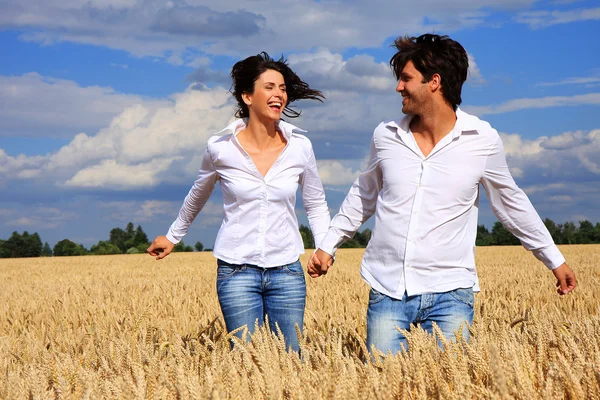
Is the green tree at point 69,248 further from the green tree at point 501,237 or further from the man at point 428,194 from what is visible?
the man at point 428,194

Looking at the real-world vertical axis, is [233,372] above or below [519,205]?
below

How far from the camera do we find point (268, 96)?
3951 mm

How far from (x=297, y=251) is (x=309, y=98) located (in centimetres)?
116

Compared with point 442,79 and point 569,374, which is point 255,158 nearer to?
point 442,79

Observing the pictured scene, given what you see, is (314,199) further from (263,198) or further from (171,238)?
(171,238)

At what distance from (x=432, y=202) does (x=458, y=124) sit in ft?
1.41

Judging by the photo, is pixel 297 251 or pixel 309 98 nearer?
pixel 297 251

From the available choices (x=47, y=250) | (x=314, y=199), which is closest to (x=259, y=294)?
(x=314, y=199)

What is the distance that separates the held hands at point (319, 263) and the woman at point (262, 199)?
0.18m

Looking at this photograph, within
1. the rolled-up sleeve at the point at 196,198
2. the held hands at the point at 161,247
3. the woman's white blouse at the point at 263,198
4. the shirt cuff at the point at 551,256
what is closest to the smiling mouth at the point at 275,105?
the woman's white blouse at the point at 263,198

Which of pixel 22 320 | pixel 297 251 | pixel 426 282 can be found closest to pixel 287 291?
pixel 297 251

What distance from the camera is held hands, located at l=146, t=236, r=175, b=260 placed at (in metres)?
4.44

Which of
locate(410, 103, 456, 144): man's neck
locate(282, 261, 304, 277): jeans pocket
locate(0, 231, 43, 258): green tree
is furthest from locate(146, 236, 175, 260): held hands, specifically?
locate(0, 231, 43, 258): green tree

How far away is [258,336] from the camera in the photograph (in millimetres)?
2740
